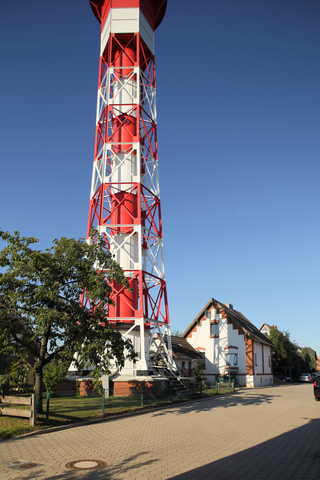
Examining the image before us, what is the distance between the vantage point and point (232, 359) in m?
45.0

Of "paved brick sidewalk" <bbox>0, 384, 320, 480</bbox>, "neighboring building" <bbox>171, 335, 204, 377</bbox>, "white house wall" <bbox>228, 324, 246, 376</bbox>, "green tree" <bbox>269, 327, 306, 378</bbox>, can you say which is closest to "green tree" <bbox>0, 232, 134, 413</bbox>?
"paved brick sidewalk" <bbox>0, 384, 320, 480</bbox>

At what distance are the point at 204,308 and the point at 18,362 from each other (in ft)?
108

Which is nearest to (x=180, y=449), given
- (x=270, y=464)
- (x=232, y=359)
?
(x=270, y=464)

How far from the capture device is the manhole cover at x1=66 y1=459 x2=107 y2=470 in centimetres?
916

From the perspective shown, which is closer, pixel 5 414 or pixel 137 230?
pixel 5 414

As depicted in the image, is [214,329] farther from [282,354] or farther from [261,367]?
[282,354]

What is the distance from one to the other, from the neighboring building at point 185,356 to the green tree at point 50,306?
2245 cm

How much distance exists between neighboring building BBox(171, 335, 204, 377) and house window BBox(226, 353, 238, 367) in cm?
284

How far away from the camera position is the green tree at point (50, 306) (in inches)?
599

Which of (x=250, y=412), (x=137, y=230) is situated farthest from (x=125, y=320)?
(x=250, y=412)

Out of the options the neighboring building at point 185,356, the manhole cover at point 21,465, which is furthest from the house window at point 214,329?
the manhole cover at point 21,465

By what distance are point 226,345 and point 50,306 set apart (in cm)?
3339

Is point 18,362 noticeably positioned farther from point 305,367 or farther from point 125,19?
point 305,367

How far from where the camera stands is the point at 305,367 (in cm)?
6812
